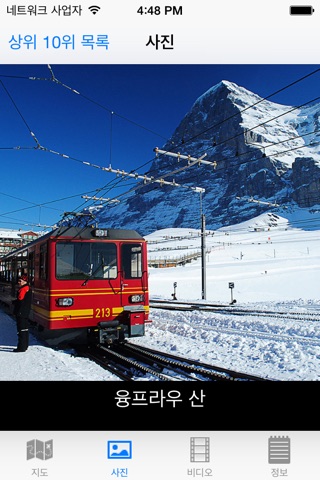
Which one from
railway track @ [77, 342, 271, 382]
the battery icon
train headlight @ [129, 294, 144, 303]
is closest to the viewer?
the battery icon

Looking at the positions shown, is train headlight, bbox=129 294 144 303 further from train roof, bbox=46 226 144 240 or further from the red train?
train roof, bbox=46 226 144 240

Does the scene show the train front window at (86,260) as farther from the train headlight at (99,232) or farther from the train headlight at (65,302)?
the train headlight at (65,302)

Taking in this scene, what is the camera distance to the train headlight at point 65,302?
7.95 m

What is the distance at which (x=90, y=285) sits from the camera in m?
8.32

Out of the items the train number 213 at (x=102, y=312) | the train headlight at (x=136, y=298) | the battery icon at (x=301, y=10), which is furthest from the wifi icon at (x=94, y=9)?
the train headlight at (x=136, y=298)

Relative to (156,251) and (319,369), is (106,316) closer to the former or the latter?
(319,369)

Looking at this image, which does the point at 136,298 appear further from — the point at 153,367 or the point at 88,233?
the point at 153,367

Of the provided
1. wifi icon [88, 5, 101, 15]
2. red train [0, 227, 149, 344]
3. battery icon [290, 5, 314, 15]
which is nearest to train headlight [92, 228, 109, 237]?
red train [0, 227, 149, 344]

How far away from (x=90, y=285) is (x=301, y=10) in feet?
22.0

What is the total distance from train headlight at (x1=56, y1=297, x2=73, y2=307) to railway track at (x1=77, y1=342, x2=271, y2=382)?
120 cm

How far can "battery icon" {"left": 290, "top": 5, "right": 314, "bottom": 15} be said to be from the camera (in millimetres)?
3197

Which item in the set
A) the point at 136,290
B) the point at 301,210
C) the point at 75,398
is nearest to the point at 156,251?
the point at 136,290

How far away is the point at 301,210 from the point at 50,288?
179 m

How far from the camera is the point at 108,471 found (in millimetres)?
2230
